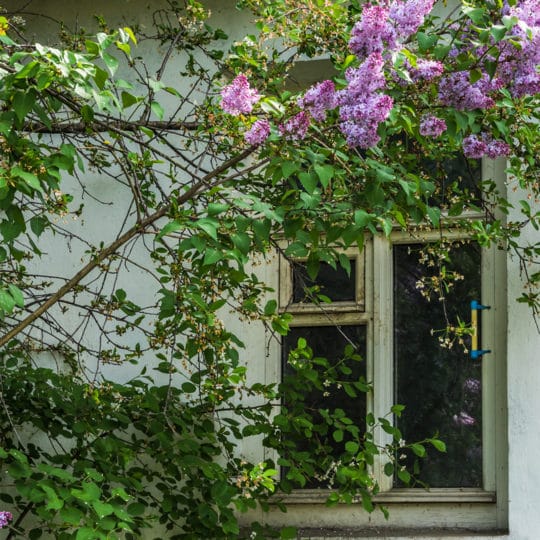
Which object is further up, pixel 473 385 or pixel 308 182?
pixel 308 182

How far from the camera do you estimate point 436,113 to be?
351 cm

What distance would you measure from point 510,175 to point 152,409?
1.58 m

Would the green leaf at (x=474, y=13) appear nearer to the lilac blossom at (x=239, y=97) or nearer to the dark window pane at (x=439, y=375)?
the lilac blossom at (x=239, y=97)

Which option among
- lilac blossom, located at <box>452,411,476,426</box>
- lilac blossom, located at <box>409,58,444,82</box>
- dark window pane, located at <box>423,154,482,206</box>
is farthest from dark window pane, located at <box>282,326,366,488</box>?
lilac blossom, located at <box>409,58,444,82</box>

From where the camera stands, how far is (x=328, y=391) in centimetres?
486

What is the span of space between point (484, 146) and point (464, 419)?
1.36 m

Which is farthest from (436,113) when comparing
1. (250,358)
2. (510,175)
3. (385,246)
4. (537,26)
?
(250,358)

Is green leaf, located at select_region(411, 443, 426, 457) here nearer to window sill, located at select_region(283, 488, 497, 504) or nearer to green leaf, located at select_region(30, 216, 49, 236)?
window sill, located at select_region(283, 488, 497, 504)

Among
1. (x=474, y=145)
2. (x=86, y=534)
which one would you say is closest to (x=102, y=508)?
(x=86, y=534)

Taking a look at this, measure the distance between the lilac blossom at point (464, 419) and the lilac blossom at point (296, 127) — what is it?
1.71 m

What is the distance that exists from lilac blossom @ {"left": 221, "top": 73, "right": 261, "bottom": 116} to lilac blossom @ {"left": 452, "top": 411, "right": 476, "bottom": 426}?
1851 mm

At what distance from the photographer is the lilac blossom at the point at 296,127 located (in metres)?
3.34

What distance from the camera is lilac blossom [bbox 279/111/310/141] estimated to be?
3338 mm

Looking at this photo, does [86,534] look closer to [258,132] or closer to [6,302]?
[6,302]
